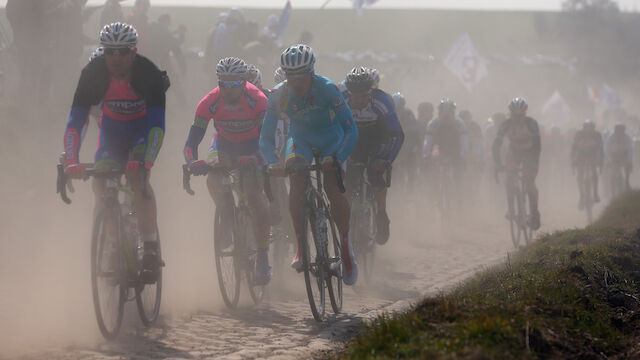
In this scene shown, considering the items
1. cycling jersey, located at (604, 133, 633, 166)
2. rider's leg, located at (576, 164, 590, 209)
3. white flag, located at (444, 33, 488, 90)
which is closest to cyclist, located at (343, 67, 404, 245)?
rider's leg, located at (576, 164, 590, 209)

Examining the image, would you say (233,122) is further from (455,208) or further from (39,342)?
(455,208)

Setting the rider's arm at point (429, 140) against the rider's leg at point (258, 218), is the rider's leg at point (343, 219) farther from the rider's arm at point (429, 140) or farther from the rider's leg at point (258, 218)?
the rider's arm at point (429, 140)

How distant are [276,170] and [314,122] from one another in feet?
2.02

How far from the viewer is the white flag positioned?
34.5 meters

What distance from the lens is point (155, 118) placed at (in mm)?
7645

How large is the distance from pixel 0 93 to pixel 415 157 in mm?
7692

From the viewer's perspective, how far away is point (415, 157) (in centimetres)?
1852

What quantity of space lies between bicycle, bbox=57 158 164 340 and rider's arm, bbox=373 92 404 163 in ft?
11.8

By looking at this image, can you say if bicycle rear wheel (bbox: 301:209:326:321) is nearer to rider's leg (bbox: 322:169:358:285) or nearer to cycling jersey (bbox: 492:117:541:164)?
rider's leg (bbox: 322:169:358:285)

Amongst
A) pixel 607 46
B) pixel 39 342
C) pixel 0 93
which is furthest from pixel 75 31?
pixel 607 46

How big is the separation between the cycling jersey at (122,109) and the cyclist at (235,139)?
1.27 meters

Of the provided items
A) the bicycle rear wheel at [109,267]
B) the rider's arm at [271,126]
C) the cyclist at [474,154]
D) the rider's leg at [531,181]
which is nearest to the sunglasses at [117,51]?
the bicycle rear wheel at [109,267]

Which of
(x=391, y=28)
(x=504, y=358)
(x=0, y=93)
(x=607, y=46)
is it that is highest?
(x=391, y=28)

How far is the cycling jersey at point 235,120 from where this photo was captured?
9.55 meters
